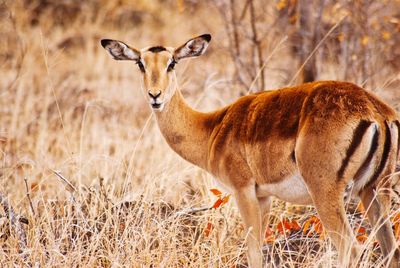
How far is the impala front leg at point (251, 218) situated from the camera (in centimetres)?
546

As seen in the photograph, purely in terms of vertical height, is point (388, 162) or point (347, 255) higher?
point (388, 162)

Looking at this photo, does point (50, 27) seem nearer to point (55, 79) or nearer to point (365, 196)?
point (55, 79)

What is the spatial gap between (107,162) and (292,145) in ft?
8.72

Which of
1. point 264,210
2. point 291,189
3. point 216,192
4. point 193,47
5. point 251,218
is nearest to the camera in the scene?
point 291,189

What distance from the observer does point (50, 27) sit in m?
14.8

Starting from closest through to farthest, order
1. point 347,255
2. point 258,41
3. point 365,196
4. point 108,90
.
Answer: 1. point 347,255
2. point 365,196
3. point 258,41
4. point 108,90

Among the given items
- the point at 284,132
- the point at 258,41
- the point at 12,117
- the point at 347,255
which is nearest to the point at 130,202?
the point at 284,132

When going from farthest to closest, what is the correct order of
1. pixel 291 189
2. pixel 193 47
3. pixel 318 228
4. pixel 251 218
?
pixel 193 47 < pixel 318 228 < pixel 251 218 < pixel 291 189

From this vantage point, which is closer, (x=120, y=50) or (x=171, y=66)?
(x=171, y=66)

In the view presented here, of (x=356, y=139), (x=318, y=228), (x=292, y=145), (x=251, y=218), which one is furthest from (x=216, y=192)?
(x=356, y=139)

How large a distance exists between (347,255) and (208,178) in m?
2.36

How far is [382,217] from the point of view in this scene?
5066mm

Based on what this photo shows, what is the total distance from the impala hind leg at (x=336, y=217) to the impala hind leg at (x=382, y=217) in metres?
0.24

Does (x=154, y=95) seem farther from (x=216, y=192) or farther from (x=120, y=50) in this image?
(x=216, y=192)
